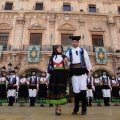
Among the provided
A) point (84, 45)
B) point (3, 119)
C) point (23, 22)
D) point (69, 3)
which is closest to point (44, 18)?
point (23, 22)

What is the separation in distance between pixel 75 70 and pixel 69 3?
15982mm

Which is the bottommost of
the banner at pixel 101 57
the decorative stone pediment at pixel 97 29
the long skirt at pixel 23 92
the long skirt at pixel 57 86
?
the long skirt at pixel 23 92

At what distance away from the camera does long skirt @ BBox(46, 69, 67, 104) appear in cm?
415

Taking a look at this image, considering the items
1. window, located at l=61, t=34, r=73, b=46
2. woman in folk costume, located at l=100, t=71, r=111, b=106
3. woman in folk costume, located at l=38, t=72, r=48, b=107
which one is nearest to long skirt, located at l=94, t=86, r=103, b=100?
woman in folk costume, located at l=100, t=71, r=111, b=106

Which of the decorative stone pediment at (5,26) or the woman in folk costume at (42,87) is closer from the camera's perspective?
the woman in folk costume at (42,87)

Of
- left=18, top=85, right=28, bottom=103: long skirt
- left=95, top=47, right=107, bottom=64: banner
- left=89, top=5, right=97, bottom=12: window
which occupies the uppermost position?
left=89, top=5, right=97, bottom=12: window

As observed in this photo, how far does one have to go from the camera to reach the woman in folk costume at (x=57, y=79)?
4141mm

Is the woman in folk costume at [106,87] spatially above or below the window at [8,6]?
below

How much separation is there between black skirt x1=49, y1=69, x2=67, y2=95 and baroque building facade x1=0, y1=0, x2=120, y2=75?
1077 centimetres

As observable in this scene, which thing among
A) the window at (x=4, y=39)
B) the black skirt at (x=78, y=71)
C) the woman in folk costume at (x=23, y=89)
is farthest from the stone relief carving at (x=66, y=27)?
the black skirt at (x=78, y=71)

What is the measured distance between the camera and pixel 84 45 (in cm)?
1584

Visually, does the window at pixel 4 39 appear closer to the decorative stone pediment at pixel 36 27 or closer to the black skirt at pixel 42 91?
the decorative stone pediment at pixel 36 27

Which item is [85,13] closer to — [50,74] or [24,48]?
[24,48]

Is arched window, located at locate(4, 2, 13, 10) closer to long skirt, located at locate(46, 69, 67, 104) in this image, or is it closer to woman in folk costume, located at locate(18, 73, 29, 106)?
woman in folk costume, located at locate(18, 73, 29, 106)
